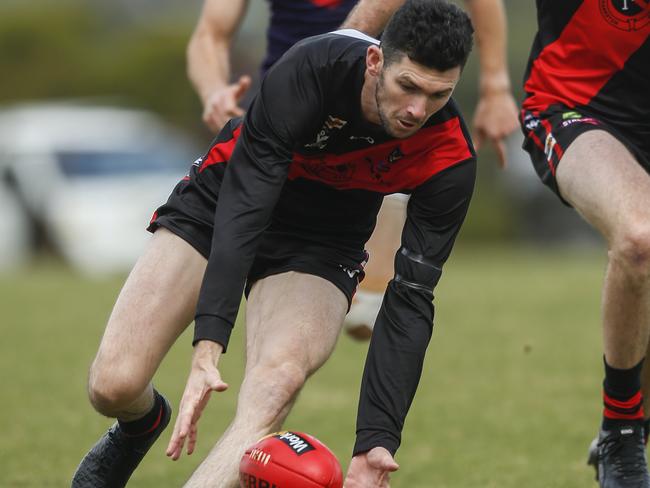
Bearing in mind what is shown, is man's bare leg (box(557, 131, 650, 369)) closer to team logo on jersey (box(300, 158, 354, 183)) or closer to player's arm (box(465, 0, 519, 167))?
team logo on jersey (box(300, 158, 354, 183))

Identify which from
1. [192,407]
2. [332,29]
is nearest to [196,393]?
[192,407]

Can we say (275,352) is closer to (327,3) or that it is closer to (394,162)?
(394,162)

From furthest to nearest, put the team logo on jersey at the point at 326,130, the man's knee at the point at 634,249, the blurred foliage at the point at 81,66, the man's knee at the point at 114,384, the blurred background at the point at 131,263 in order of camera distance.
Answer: the blurred foliage at the point at 81,66 → the blurred background at the point at 131,263 → the man's knee at the point at 114,384 → the team logo on jersey at the point at 326,130 → the man's knee at the point at 634,249

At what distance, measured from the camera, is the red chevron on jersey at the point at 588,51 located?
5.28 metres

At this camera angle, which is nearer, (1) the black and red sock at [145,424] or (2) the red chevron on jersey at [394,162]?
(2) the red chevron on jersey at [394,162]

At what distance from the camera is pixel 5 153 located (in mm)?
19484

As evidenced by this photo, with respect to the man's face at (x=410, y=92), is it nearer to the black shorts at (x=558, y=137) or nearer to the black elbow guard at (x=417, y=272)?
the black elbow guard at (x=417, y=272)

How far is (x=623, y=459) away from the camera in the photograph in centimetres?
511

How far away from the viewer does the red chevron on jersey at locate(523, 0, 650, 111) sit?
528cm

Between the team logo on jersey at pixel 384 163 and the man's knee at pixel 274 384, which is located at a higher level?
the team logo on jersey at pixel 384 163

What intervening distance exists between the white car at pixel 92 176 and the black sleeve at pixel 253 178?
511 inches

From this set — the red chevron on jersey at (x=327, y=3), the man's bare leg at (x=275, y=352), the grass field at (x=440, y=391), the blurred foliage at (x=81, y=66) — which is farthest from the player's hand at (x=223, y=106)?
the blurred foliage at (x=81, y=66)

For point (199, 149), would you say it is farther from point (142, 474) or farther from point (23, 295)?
point (142, 474)

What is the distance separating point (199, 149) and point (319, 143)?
1831 cm
